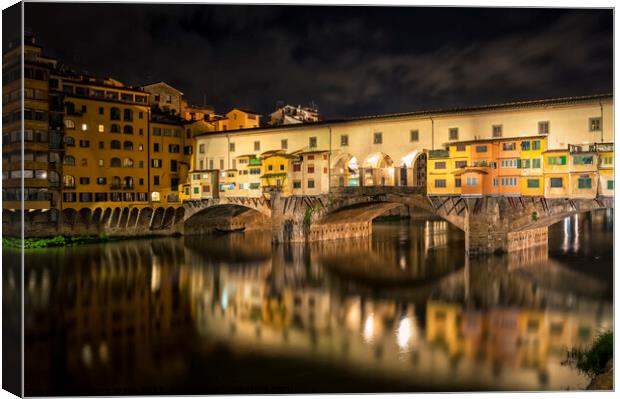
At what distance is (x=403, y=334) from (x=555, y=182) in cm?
939

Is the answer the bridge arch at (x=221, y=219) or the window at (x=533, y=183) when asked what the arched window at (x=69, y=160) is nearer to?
the bridge arch at (x=221, y=219)

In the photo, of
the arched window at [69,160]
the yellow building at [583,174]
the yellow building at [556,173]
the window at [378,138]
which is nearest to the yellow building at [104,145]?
the arched window at [69,160]

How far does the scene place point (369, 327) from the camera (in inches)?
484

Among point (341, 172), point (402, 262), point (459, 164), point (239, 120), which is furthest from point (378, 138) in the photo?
point (239, 120)

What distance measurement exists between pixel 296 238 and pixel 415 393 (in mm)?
16300

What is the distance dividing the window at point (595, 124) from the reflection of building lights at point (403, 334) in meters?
9.39

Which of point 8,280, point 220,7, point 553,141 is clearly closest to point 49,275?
point 8,280

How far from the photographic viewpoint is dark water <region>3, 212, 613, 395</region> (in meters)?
9.36

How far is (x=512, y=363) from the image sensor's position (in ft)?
33.0

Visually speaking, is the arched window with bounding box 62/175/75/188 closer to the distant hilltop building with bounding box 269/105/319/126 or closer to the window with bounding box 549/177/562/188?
the distant hilltop building with bounding box 269/105/319/126

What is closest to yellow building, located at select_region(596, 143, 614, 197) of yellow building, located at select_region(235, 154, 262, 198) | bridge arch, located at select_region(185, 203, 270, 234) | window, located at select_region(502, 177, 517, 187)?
window, located at select_region(502, 177, 517, 187)

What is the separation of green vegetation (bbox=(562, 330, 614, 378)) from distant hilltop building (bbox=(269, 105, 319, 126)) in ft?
71.9

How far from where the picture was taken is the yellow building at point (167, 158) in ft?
93.5

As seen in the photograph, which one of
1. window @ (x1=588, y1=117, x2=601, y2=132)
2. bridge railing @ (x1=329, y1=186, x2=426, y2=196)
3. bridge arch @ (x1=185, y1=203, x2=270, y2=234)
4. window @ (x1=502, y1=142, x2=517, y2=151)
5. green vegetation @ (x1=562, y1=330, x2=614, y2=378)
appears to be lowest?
green vegetation @ (x1=562, y1=330, x2=614, y2=378)
